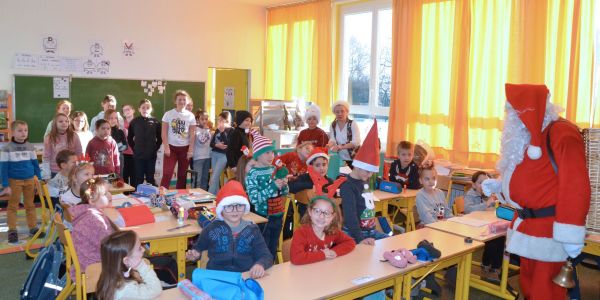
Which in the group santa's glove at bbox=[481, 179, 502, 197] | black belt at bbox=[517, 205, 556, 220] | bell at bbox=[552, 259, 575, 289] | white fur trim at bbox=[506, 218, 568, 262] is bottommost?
bell at bbox=[552, 259, 575, 289]

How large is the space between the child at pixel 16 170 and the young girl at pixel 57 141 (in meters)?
0.14

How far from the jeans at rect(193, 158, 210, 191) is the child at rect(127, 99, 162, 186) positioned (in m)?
0.65

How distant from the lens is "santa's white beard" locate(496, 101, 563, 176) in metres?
2.64

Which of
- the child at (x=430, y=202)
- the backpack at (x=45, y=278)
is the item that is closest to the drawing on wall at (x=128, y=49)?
the backpack at (x=45, y=278)

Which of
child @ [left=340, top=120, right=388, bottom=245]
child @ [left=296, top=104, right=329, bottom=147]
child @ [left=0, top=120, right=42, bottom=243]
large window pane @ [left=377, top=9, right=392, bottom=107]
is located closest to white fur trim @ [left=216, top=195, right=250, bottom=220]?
child @ [left=340, top=120, right=388, bottom=245]

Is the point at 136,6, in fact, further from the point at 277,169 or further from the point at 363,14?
the point at 277,169

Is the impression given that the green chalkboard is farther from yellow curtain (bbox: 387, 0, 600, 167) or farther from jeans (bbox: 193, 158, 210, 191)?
yellow curtain (bbox: 387, 0, 600, 167)

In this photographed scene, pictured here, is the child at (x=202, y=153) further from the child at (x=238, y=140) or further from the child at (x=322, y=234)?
the child at (x=322, y=234)

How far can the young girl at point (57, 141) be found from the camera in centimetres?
511

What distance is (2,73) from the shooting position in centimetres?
689

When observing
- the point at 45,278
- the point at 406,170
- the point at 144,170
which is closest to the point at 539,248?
the point at 406,170

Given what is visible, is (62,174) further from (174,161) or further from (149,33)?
(149,33)

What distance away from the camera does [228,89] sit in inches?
382

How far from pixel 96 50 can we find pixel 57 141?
300cm
